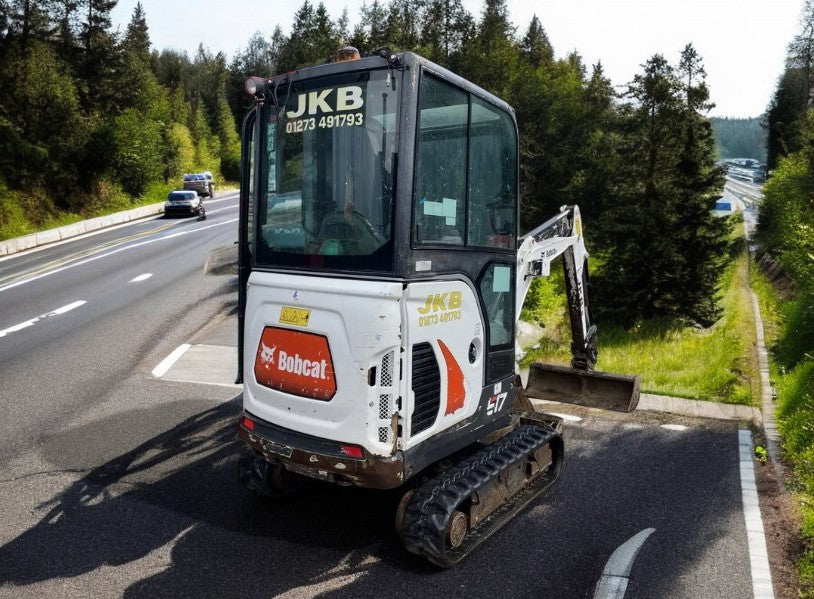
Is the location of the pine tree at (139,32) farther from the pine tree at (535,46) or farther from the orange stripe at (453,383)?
the orange stripe at (453,383)

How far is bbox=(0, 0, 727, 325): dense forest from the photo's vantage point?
64.8ft

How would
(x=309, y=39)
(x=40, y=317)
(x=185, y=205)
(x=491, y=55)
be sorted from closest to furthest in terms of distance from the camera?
(x=40, y=317) < (x=185, y=205) < (x=491, y=55) < (x=309, y=39)

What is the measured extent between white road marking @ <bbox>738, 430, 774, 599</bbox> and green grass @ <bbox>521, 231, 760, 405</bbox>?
8.84 feet

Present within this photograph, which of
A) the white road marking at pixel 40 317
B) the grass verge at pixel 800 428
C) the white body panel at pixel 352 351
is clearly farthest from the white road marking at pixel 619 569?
the white road marking at pixel 40 317

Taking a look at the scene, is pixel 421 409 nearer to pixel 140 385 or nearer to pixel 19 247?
pixel 140 385

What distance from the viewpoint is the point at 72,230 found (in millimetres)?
29578

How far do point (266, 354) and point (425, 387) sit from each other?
126 cm

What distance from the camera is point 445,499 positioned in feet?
15.7

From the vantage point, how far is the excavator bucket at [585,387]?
25.4 ft

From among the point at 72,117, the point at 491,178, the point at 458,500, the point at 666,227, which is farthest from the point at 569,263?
the point at 72,117

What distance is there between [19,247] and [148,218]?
12.1 m

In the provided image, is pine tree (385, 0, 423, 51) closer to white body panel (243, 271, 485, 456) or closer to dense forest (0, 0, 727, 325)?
dense forest (0, 0, 727, 325)

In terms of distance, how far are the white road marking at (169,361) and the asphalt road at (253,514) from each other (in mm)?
210

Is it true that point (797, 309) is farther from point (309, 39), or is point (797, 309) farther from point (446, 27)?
point (309, 39)
